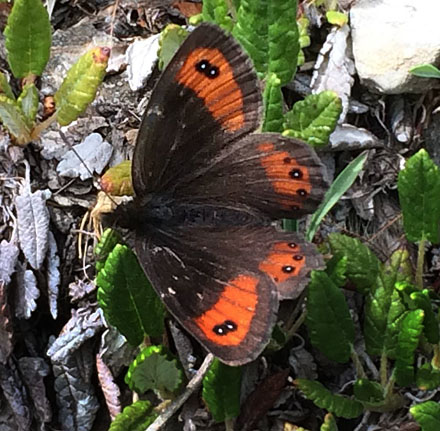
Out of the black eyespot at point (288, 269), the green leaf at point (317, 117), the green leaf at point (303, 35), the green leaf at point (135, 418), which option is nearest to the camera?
the black eyespot at point (288, 269)

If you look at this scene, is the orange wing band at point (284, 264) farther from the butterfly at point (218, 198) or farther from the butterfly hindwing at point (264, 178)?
the butterfly hindwing at point (264, 178)

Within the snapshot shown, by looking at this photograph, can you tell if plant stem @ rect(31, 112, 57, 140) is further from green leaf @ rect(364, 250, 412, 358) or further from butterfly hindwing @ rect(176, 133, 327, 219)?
green leaf @ rect(364, 250, 412, 358)

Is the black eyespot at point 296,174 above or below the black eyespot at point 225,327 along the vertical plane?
above

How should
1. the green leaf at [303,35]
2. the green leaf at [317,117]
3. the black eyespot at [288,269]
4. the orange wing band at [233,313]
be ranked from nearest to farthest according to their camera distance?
the orange wing band at [233,313] < the black eyespot at [288,269] < the green leaf at [317,117] < the green leaf at [303,35]

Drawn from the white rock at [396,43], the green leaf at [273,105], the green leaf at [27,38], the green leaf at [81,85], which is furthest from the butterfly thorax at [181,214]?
the white rock at [396,43]

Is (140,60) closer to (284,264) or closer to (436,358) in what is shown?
(284,264)

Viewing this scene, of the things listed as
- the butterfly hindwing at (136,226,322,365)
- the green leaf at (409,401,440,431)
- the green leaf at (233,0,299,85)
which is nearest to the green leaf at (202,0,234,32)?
the green leaf at (233,0,299,85)

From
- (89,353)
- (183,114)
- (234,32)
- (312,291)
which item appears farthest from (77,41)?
(312,291)
